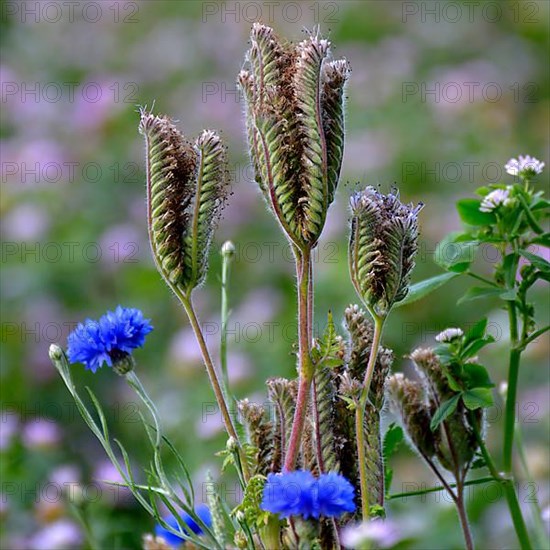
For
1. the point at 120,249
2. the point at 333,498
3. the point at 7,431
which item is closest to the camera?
the point at 333,498

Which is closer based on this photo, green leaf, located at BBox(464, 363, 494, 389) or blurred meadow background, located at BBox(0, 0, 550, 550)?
green leaf, located at BBox(464, 363, 494, 389)

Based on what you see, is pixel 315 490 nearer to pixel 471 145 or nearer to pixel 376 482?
pixel 376 482

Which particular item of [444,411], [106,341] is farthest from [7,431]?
[444,411]

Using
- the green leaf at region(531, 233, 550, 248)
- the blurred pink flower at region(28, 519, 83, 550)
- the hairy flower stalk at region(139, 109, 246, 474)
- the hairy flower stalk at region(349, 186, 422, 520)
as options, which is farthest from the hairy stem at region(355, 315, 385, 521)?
the blurred pink flower at region(28, 519, 83, 550)

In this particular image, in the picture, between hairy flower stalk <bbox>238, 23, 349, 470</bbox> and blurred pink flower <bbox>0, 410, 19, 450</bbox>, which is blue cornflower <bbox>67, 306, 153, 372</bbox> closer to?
hairy flower stalk <bbox>238, 23, 349, 470</bbox>

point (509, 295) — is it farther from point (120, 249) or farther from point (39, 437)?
point (120, 249)

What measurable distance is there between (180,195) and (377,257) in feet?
0.52

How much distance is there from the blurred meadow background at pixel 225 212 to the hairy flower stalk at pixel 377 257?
1.21 ft

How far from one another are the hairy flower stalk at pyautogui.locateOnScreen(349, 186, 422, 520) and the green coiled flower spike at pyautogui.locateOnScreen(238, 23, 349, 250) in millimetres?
29

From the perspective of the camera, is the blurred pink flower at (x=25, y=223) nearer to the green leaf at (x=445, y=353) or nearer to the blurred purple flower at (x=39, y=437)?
the blurred purple flower at (x=39, y=437)

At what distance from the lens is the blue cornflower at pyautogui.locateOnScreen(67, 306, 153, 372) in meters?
0.84

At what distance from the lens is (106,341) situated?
33.1 inches

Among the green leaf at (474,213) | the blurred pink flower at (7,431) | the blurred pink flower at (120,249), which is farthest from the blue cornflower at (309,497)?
the blurred pink flower at (120,249)

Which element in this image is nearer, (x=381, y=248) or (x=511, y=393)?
(x=381, y=248)
